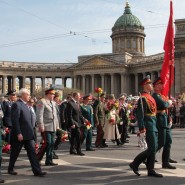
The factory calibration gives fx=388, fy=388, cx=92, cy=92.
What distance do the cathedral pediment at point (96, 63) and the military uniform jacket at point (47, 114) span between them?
77.6 meters

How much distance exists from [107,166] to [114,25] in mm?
97842

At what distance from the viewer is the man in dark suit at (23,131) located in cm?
895

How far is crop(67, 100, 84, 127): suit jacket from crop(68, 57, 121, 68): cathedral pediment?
7521 cm

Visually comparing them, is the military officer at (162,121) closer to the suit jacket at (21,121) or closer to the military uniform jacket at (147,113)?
the military uniform jacket at (147,113)

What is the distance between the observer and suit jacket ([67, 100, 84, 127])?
12773 mm

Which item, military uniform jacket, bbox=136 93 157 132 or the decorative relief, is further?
the decorative relief

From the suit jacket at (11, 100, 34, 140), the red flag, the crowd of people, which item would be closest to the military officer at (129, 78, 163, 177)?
the crowd of people

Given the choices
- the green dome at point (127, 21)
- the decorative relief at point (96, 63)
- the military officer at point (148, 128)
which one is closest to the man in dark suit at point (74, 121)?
the military officer at point (148, 128)

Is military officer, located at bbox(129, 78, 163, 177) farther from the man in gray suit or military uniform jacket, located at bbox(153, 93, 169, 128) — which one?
the man in gray suit

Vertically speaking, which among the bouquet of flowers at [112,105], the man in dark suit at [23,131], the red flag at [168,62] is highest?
the red flag at [168,62]

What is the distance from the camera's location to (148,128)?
8.85 metres

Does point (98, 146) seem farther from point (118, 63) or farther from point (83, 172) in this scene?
point (118, 63)

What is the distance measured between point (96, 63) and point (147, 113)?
81.7 metres

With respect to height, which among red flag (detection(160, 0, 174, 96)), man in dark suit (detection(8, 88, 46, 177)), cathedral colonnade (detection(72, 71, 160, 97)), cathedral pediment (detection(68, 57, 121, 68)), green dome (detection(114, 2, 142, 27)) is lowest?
man in dark suit (detection(8, 88, 46, 177))
